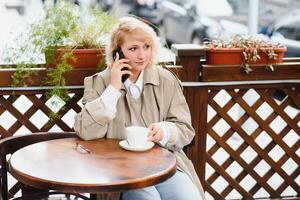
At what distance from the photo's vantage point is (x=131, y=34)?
8.22ft

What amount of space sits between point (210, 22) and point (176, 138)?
20.7 feet

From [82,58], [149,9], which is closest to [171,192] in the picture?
[82,58]

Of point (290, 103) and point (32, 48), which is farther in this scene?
point (290, 103)

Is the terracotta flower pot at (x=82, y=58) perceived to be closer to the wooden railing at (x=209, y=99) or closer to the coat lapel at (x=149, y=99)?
the wooden railing at (x=209, y=99)

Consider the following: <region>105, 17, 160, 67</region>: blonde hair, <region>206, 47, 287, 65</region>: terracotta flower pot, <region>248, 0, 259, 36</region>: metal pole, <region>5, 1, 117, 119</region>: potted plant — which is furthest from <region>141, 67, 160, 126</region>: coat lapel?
<region>248, 0, 259, 36</region>: metal pole

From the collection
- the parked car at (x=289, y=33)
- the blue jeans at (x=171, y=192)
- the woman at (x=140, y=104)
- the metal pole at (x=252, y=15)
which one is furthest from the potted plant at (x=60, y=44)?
the parked car at (x=289, y=33)

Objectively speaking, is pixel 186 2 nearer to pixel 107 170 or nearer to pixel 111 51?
pixel 111 51

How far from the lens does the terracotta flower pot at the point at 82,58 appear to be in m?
2.85

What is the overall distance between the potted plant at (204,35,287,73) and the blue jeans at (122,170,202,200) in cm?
92

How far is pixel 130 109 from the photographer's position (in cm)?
257

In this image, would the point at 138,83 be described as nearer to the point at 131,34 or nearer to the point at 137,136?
the point at 131,34

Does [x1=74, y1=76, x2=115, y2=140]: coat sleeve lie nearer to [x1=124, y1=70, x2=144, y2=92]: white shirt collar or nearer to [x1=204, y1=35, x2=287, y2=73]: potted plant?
[x1=124, y1=70, x2=144, y2=92]: white shirt collar

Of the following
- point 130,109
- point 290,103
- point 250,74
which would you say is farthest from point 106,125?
point 290,103

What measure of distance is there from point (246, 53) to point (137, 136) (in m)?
1.13
